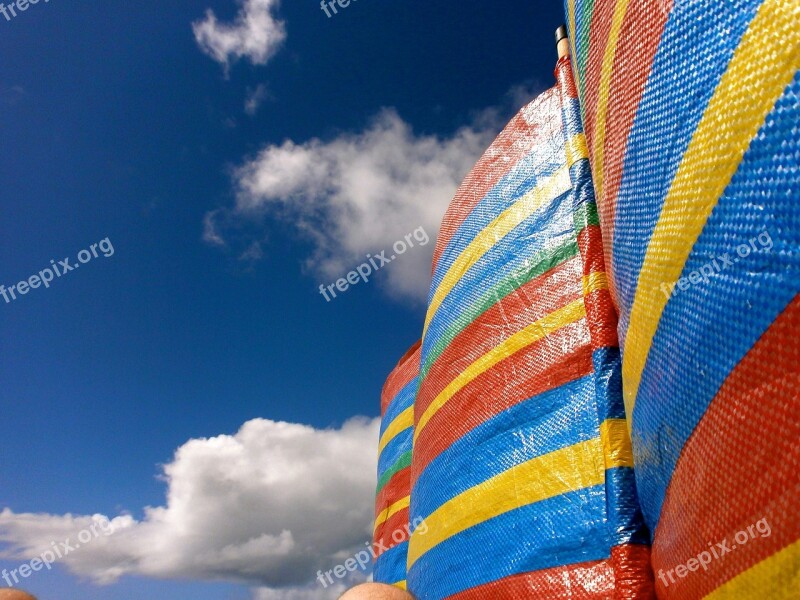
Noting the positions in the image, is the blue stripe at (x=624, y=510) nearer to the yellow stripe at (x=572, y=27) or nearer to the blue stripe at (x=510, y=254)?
the blue stripe at (x=510, y=254)

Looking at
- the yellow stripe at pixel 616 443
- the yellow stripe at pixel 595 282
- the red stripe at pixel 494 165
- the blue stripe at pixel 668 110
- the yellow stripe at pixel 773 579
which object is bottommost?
the yellow stripe at pixel 773 579

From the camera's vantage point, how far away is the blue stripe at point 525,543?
1.39m

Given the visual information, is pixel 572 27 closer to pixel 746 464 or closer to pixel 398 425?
pixel 746 464

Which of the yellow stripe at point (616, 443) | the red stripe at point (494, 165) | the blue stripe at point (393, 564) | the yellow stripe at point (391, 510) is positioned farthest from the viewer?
the yellow stripe at point (391, 510)

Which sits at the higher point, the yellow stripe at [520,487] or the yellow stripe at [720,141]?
the yellow stripe at [720,141]

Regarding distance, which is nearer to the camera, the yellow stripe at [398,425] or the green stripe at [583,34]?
the green stripe at [583,34]

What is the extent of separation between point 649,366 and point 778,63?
1.85ft

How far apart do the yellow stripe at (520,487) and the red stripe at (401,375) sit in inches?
79.3

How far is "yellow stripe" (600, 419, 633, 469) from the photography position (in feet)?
4.51

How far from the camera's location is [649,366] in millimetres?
1111

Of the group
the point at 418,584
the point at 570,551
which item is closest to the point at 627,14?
the point at 570,551

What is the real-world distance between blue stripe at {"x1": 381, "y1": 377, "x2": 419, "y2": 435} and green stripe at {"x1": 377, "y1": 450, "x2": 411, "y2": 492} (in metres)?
0.36

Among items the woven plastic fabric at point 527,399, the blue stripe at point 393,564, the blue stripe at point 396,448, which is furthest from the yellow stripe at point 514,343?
the blue stripe at point 396,448

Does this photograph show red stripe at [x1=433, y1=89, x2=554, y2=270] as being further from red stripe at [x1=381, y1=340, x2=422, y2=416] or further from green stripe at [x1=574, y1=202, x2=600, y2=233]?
red stripe at [x1=381, y1=340, x2=422, y2=416]
